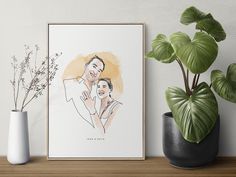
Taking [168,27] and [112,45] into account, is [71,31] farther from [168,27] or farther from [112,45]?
[168,27]

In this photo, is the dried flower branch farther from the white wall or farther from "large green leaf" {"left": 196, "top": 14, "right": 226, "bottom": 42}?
"large green leaf" {"left": 196, "top": 14, "right": 226, "bottom": 42}

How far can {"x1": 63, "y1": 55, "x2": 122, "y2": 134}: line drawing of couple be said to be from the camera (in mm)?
1324

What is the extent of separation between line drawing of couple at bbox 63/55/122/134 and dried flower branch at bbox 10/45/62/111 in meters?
0.08

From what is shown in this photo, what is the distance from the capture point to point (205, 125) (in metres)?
1.10

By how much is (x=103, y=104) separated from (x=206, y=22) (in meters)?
0.52

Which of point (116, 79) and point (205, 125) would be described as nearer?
point (205, 125)

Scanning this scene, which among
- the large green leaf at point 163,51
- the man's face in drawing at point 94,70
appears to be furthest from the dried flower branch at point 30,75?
the large green leaf at point 163,51

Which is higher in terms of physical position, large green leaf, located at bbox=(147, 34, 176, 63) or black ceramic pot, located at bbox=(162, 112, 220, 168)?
large green leaf, located at bbox=(147, 34, 176, 63)

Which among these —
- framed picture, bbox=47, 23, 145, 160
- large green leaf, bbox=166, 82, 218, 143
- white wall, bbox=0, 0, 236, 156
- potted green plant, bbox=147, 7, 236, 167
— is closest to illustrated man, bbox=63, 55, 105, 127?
framed picture, bbox=47, 23, 145, 160

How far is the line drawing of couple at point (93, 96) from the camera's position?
132 centimetres

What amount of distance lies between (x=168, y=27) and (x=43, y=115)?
2.12 feet

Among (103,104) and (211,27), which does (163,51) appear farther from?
(103,104)

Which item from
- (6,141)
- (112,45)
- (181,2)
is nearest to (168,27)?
(181,2)

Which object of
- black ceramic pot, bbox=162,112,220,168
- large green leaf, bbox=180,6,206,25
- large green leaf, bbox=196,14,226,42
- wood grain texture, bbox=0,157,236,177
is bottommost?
wood grain texture, bbox=0,157,236,177
